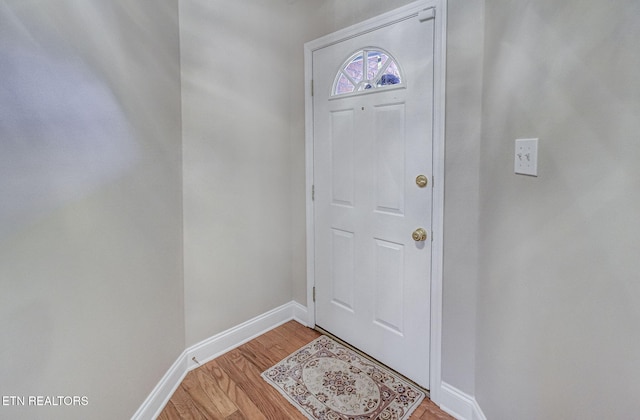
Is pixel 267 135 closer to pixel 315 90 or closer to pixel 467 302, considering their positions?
pixel 315 90

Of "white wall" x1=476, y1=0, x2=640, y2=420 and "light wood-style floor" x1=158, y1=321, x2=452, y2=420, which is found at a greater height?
"white wall" x1=476, y1=0, x2=640, y2=420

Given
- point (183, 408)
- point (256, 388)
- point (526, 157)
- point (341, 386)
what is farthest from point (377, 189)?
point (183, 408)

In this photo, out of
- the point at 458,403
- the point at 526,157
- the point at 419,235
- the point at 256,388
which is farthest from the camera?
the point at 256,388

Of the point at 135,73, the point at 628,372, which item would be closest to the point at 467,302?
the point at 628,372

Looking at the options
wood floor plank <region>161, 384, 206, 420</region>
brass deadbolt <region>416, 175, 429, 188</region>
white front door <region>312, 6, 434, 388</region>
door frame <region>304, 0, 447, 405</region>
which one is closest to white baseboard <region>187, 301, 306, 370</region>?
wood floor plank <region>161, 384, 206, 420</region>

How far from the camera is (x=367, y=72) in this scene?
176cm

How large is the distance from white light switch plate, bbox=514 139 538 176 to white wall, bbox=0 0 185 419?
153cm

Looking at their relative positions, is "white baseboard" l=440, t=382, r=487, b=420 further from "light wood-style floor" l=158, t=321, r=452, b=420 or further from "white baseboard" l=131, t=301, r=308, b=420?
"white baseboard" l=131, t=301, r=308, b=420

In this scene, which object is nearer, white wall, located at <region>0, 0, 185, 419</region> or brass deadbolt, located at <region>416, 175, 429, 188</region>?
white wall, located at <region>0, 0, 185, 419</region>

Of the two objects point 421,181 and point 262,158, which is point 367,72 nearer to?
point 421,181

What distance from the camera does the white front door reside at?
61.7 inches

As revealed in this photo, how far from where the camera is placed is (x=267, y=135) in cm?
216

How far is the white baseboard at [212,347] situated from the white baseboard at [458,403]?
43.1 inches

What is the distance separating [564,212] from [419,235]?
0.77 metres
